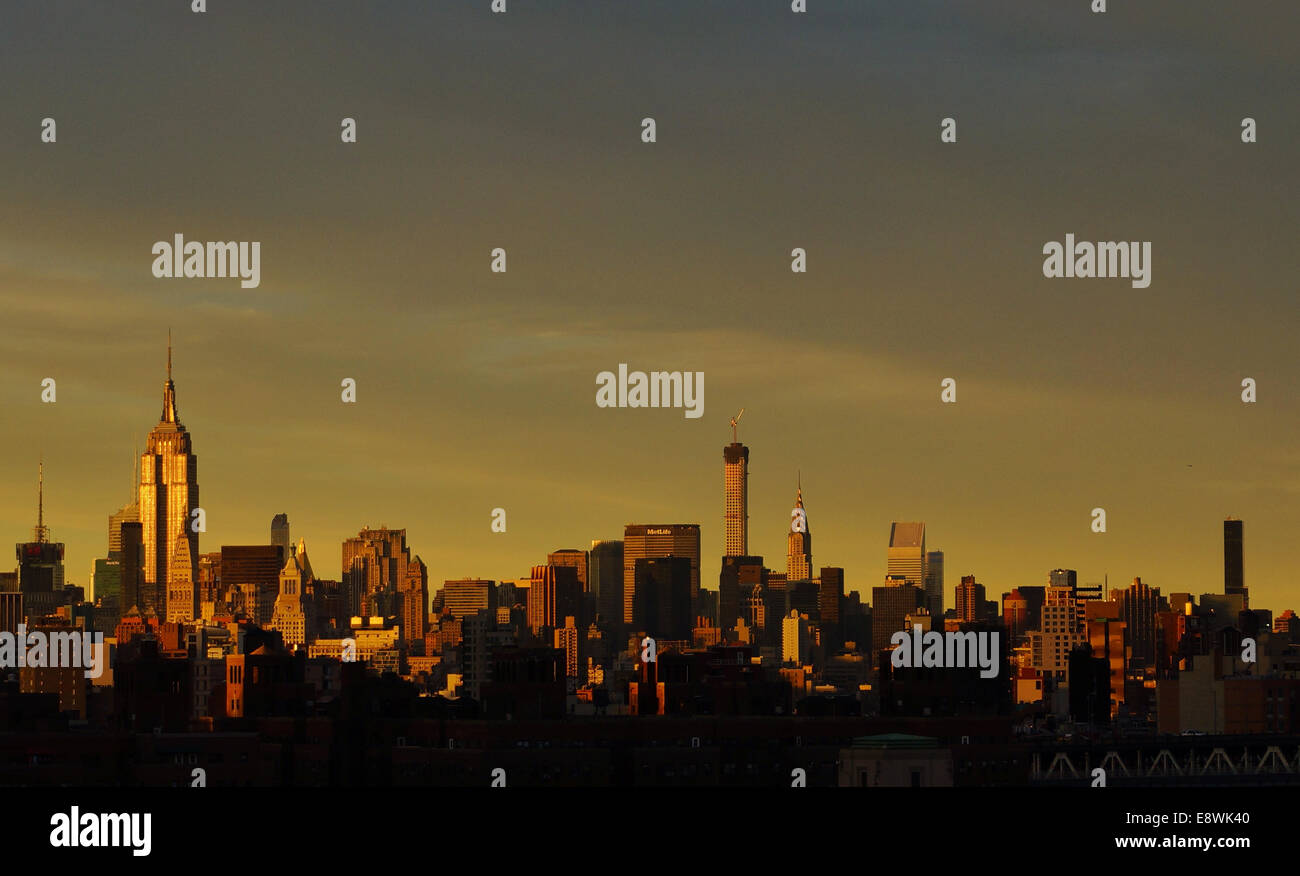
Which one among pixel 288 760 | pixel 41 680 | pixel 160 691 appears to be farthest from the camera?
pixel 41 680

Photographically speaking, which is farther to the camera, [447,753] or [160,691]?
[160,691]

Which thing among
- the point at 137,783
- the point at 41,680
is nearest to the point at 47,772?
the point at 137,783

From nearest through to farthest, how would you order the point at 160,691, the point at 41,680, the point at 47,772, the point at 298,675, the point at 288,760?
the point at 47,772, the point at 288,760, the point at 160,691, the point at 298,675, the point at 41,680

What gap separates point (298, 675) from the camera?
147625 millimetres

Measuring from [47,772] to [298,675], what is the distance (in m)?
37.1

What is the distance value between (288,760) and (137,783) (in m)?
10.7

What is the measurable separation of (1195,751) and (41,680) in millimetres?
95334
